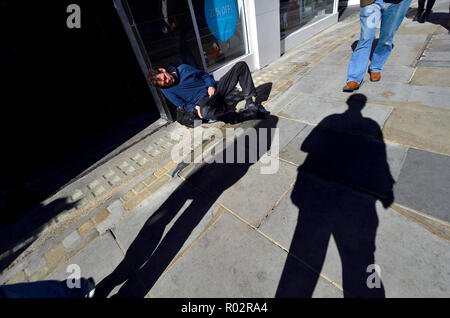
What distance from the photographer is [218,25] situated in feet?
17.0

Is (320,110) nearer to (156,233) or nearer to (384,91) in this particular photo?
(384,91)

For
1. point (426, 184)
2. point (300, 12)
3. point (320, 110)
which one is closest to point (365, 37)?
point (320, 110)

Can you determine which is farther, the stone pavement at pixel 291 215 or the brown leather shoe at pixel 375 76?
the brown leather shoe at pixel 375 76

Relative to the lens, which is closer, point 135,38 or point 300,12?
point 135,38

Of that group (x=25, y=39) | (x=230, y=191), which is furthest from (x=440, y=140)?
(x=25, y=39)

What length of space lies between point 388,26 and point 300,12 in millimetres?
5136

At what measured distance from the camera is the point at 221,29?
5297 millimetres

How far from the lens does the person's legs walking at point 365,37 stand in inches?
140

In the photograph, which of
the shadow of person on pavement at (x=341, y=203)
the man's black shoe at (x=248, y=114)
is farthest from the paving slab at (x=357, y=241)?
the man's black shoe at (x=248, y=114)

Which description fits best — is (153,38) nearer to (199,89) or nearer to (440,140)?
(199,89)

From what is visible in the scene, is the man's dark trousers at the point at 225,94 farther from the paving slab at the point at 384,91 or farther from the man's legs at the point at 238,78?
the paving slab at the point at 384,91

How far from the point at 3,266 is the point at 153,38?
150 inches

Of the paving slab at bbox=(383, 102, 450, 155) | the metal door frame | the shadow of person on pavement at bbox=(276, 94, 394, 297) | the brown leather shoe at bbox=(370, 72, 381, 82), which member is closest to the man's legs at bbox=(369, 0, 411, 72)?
the brown leather shoe at bbox=(370, 72, 381, 82)

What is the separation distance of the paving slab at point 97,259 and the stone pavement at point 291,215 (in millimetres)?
12
